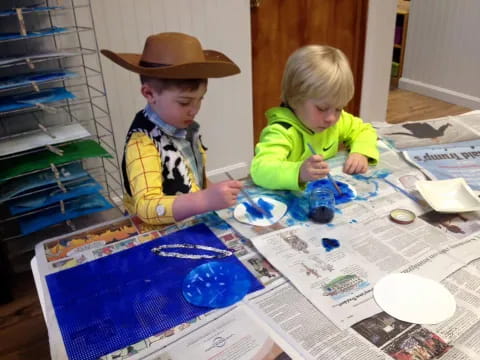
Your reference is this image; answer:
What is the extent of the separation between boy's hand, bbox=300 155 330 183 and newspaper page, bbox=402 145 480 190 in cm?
33

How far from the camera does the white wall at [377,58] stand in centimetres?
270

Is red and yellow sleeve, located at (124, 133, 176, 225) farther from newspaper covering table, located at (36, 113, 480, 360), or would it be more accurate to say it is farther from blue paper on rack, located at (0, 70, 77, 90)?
blue paper on rack, located at (0, 70, 77, 90)

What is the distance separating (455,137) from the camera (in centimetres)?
137

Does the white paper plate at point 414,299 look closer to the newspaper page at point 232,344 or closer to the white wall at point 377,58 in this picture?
the newspaper page at point 232,344

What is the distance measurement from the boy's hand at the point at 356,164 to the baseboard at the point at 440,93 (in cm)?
279

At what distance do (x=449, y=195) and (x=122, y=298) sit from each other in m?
0.77

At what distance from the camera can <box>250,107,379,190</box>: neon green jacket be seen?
Answer: 3.48 ft

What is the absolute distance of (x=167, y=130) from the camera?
3.31ft

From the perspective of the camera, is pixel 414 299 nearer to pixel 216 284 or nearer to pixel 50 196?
pixel 216 284

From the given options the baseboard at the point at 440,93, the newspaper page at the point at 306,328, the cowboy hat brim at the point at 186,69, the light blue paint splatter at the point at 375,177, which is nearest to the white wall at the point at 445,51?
the baseboard at the point at 440,93

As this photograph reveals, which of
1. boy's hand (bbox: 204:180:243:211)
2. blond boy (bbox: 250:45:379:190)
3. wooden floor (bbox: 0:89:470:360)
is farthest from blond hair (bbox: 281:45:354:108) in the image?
wooden floor (bbox: 0:89:470:360)

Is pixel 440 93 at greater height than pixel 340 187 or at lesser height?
lesser

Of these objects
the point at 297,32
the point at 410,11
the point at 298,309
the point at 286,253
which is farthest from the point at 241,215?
the point at 410,11

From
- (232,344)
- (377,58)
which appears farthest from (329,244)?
(377,58)
